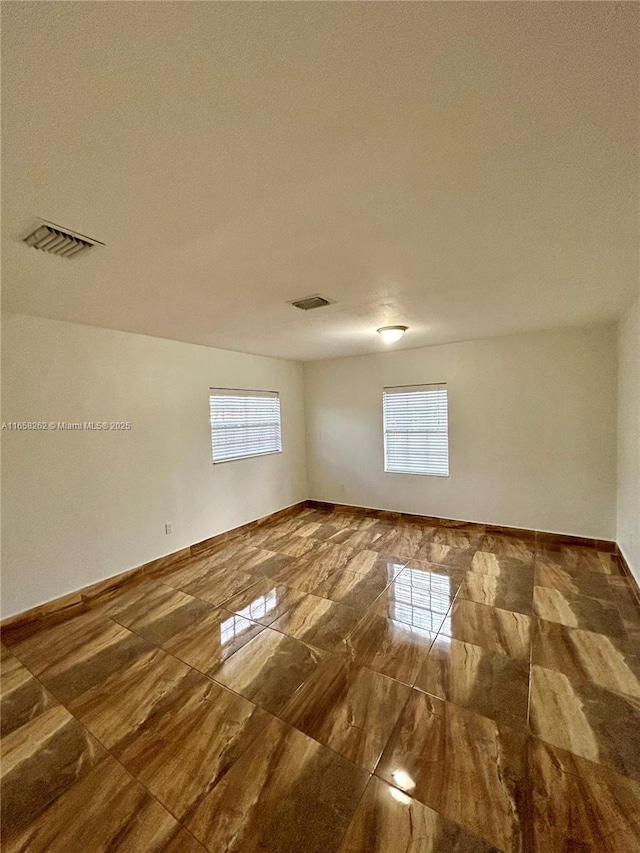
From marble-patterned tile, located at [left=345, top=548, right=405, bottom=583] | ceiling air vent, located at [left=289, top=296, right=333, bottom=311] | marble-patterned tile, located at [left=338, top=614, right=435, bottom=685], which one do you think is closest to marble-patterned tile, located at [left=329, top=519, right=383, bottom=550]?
marble-patterned tile, located at [left=345, top=548, right=405, bottom=583]

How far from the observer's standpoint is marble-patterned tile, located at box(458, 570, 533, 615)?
275 cm

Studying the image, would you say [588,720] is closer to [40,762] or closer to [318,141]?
[40,762]

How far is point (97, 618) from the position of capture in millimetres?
2746

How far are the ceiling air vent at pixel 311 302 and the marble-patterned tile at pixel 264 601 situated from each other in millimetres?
2507

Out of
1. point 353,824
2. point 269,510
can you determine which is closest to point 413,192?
point 353,824

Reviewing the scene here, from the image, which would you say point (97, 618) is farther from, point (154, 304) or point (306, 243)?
point (306, 243)

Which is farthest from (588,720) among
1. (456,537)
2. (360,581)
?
(456,537)

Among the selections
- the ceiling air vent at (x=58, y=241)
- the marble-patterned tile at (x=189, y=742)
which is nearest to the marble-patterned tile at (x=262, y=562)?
the marble-patterned tile at (x=189, y=742)

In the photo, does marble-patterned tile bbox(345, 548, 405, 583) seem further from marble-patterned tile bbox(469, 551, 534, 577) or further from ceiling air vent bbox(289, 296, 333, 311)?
ceiling air vent bbox(289, 296, 333, 311)

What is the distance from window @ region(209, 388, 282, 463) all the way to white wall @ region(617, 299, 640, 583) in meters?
4.18

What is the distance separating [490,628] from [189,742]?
6.73 ft

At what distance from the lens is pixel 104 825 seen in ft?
4.29

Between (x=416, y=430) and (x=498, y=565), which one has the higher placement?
(x=416, y=430)

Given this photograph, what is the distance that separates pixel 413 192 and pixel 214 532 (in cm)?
407
